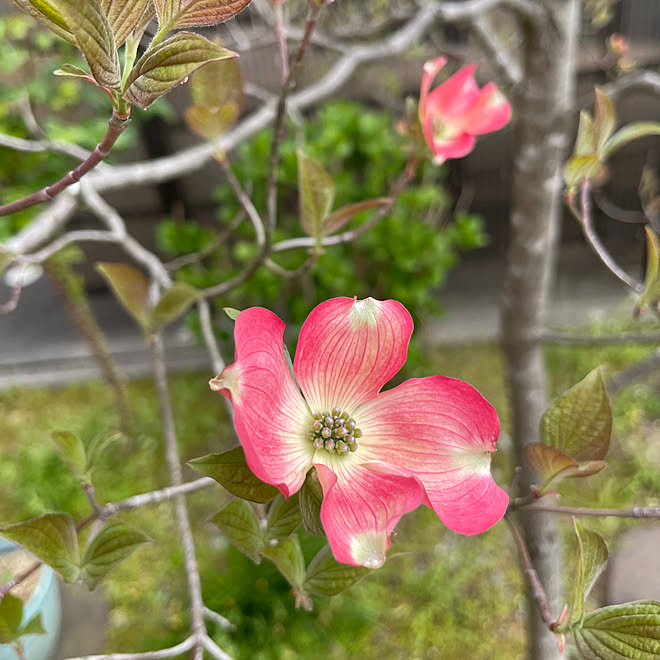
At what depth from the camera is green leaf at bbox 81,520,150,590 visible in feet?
0.83

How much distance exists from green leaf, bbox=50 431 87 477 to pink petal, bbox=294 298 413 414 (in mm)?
124

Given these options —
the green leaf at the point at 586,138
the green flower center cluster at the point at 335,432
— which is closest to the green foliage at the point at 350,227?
the green leaf at the point at 586,138

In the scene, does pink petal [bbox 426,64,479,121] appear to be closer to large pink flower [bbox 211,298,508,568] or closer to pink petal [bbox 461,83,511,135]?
pink petal [bbox 461,83,511,135]

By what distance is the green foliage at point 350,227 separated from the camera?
1196 mm

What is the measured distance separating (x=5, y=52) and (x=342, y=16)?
700 mm

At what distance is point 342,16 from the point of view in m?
1.27

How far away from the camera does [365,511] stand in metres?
0.21

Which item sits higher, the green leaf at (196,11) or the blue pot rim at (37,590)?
the green leaf at (196,11)

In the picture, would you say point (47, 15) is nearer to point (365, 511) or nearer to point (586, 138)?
point (365, 511)

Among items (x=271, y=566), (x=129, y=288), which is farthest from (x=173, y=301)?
(x=271, y=566)

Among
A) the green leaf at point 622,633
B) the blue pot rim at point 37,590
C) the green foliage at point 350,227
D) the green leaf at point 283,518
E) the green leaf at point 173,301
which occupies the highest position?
the green leaf at point 173,301

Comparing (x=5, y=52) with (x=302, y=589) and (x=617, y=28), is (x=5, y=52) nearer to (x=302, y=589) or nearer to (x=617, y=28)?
(x=302, y=589)

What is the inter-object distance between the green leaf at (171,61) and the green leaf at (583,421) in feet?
0.66

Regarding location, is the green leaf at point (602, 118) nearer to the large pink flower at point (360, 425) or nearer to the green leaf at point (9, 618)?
the large pink flower at point (360, 425)
